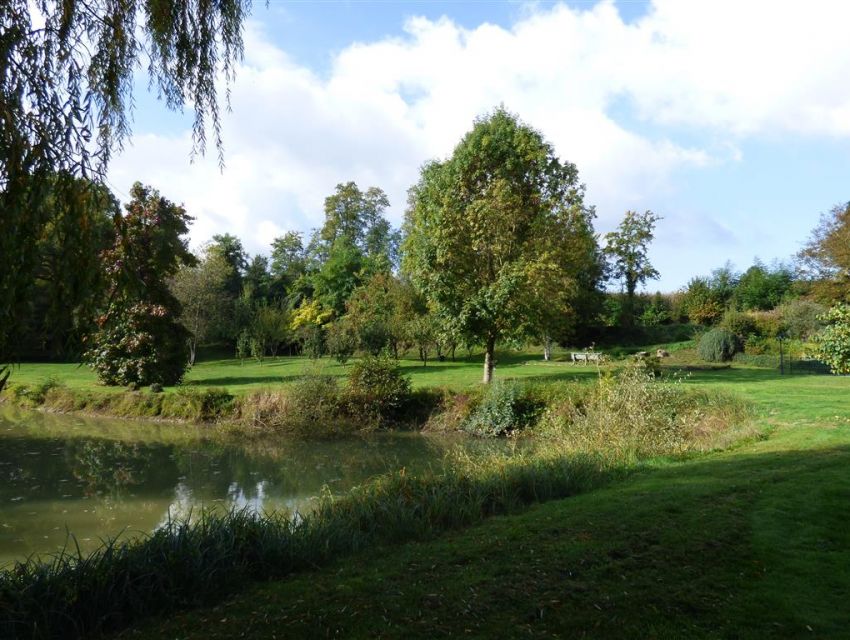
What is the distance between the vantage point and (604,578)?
529 centimetres

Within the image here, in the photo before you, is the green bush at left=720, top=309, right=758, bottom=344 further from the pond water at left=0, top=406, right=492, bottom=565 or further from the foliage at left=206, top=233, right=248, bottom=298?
the foliage at left=206, top=233, right=248, bottom=298

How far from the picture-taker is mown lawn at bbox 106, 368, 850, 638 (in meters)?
4.43

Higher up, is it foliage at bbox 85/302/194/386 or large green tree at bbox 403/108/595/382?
large green tree at bbox 403/108/595/382

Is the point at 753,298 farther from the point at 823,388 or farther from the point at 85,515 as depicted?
the point at 85,515

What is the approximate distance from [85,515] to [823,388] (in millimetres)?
20961

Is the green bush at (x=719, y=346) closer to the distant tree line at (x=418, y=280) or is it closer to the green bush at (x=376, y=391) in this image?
the distant tree line at (x=418, y=280)

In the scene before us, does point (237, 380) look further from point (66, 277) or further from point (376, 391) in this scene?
point (66, 277)

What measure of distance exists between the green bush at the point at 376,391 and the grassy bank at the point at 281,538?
721 cm

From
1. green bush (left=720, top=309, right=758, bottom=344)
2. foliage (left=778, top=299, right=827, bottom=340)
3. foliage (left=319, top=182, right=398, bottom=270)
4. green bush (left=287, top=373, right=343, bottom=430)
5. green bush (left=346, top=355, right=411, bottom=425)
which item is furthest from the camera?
foliage (left=319, top=182, right=398, bottom=270)

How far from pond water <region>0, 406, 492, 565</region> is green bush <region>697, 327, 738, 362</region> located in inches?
857

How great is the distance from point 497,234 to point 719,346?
57.5 ft

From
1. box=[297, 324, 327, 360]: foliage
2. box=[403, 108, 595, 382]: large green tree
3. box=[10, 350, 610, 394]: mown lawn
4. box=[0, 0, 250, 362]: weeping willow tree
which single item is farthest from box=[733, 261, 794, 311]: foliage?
box=[0, 0, 250, 362]: weeping willow tree

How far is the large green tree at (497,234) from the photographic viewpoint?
22438 millimetres

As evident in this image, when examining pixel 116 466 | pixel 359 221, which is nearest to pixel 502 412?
pixel 116 466
